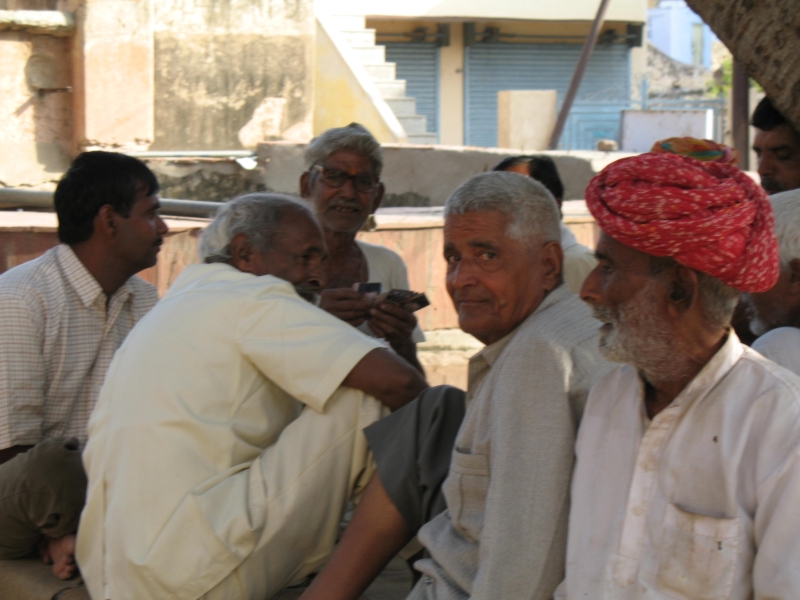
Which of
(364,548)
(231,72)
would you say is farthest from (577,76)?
(364,548)

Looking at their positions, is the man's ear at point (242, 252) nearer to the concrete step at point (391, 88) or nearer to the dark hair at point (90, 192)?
the dark hair at point (90, 192)

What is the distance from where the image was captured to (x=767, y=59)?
3205 mm

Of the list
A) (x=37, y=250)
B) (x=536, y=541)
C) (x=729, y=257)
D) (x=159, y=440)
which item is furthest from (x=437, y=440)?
(x=37, y=250)

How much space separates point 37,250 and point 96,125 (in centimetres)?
317

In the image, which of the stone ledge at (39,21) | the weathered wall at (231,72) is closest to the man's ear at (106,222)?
the stone ledge at (39,21)

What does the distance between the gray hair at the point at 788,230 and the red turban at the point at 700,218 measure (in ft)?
1.49

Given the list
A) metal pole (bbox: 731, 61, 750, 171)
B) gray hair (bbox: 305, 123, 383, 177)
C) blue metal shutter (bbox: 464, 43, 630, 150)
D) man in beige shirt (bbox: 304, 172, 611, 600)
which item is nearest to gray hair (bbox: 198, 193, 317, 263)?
man in beige shirt (bbox: 304, 172, 611, 600)

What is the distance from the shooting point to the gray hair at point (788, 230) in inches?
91.4

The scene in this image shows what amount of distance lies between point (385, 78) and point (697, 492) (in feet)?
35.4

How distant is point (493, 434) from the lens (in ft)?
6.93

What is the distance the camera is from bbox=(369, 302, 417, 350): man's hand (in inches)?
126

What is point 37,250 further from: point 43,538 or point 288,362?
point 288,362

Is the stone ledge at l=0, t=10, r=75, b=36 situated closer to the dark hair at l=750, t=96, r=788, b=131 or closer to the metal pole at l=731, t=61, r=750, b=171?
the metal pole at l=731, t=61, r=750, b=171

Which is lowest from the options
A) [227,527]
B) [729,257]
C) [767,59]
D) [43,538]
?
[43,538]
